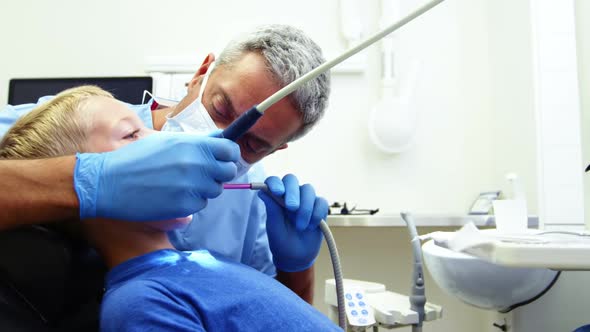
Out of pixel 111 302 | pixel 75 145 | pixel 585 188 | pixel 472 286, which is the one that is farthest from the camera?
pixel 585 188

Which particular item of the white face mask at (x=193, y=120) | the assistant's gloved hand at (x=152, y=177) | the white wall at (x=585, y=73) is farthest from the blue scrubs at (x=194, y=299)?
the white wall at (x=585, y=73)

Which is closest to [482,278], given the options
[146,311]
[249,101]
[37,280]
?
[249,101]

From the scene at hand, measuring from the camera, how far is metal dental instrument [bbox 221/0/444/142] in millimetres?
806

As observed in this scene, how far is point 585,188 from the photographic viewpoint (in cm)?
169

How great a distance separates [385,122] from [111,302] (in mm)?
1716

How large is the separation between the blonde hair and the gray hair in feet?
1.40

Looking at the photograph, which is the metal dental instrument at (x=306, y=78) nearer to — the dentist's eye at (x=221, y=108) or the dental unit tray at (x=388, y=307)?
the dentist's eye at (x=221, y=108)

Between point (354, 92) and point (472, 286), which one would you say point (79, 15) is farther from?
point (472, 286)

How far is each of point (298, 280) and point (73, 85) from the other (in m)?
1.34

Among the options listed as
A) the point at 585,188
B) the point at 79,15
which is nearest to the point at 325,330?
the point at 585,188

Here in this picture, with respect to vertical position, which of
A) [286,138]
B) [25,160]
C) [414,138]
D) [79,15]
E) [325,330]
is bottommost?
[325,330]

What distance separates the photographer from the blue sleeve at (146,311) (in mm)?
770

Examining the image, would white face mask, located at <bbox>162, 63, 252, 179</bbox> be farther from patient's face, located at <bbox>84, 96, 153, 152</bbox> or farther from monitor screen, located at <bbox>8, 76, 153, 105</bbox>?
monitor screen, located at <bbox>8, 76, 153, 105</bbox>

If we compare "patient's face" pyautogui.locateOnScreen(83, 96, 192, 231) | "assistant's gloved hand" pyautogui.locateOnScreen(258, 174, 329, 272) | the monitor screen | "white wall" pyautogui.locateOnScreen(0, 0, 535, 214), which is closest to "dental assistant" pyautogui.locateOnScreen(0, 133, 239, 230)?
"patient's face" pyautogui.locateOnScreen(83, 96, 192, 231)
